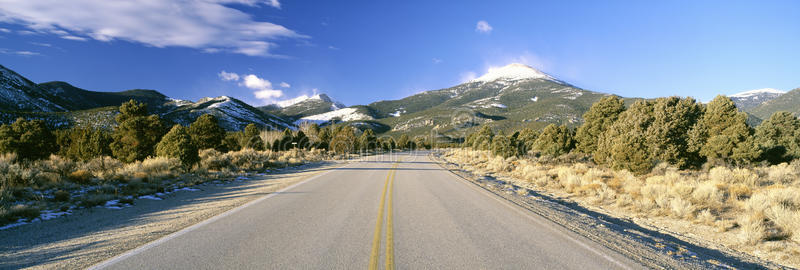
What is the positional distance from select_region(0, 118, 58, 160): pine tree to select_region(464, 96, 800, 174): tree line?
1433 inches

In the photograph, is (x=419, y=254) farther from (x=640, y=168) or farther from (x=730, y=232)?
(x=640, y=168)

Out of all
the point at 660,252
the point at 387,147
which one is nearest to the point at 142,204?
the point at 660,252

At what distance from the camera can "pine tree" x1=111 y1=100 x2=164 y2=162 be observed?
59.1 feet

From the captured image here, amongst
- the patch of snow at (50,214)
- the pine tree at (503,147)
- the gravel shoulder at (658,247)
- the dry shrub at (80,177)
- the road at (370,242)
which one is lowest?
the gravel shoulder at (658,247)

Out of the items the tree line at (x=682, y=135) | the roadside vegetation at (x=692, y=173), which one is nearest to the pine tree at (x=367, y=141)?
the roadside vegetation at (x=692, y=173)

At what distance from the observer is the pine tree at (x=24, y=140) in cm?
1950

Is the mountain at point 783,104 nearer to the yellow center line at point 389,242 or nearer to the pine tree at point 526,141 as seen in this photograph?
the pine tree at point 526,141

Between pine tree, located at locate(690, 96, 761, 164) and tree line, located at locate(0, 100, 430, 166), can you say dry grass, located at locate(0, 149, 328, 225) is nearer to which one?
tree line, located at locate(0, 100, 430, 166)

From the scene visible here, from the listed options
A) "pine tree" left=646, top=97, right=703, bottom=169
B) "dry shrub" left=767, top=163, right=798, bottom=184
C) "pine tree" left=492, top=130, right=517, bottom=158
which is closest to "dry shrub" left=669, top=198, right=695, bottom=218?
"dry shrub" left=767, top=163, right=798, bottom=184

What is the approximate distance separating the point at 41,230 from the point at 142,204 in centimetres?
285

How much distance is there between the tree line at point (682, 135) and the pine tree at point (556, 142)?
3.11m

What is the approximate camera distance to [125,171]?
12219 millimetres

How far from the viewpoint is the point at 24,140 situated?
803 inches

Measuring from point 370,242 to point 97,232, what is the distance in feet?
16.7
